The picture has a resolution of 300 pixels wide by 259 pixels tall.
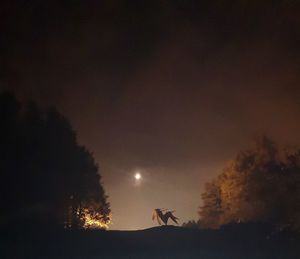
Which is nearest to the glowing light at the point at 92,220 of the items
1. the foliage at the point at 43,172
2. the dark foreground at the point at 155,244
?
the foliage at the point at 43,172

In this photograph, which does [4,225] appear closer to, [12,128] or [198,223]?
[12,128]

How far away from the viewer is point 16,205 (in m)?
47.0

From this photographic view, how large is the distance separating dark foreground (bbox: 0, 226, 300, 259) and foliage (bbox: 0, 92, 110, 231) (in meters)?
4.63

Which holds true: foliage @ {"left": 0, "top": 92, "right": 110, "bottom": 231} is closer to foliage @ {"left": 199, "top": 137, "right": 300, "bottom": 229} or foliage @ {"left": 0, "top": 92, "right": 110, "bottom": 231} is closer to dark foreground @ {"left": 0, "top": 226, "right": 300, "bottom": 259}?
dark foreground @ {"left": 0, "top": 226, "right": 300, "bottom": 259}

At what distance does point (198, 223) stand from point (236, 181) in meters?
13.1

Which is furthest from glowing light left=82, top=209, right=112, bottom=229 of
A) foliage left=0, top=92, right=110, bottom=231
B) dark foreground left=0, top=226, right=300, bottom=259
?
dark foreground left=0, top=226, right=300, bottom=259

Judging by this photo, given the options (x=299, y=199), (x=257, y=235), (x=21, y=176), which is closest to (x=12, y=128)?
(x=21, y=176)

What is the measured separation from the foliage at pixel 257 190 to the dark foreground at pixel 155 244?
170 inches

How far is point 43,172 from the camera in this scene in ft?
167

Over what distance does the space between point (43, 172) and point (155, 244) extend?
15735 mm

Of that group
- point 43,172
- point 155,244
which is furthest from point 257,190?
point 43,172

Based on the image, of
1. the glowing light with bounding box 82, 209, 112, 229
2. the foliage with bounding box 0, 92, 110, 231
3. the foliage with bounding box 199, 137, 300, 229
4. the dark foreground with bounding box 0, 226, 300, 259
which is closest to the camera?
the dark foreground with bounding box 0, 226, 300, 259

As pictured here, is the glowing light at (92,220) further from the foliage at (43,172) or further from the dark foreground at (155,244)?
the dark foreground at (155,244)

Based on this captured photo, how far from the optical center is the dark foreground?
40.2 metres
